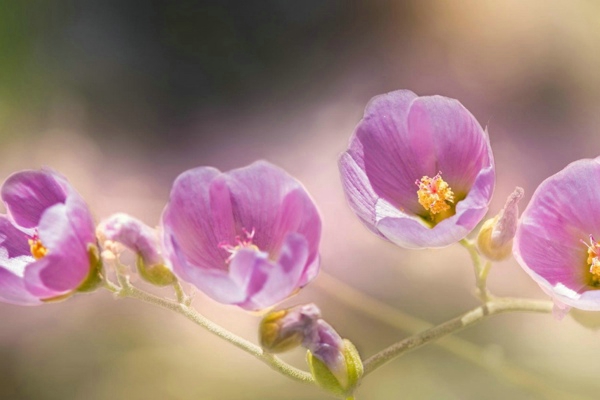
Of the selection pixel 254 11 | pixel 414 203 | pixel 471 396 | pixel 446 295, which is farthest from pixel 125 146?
pixel 414 203

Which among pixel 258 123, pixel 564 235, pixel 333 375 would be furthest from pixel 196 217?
pixel 258 123

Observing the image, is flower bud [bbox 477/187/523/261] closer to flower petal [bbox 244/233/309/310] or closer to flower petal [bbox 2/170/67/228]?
flower petal [bbox 244/233/309/310]

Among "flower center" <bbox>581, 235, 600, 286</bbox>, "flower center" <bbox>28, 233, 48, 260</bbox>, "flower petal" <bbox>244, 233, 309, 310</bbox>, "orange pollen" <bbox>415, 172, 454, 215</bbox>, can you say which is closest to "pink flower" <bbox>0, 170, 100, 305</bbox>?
"flower center" <bbox>28, 233, 48, 260</bbox>

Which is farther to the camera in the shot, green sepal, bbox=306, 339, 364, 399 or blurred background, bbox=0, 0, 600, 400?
blurred background, bbox=0, 0, 600, 400

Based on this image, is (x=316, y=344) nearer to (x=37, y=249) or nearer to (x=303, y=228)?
(x=303, y=228)

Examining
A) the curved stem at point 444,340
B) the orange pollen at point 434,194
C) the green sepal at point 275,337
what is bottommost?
the curved stem at point 444,340

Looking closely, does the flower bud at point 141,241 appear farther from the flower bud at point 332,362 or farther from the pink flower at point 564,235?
the pink flower at point 564,235

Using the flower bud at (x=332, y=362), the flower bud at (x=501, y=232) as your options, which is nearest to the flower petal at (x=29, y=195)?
the flower bud at (x=332, y=362)
